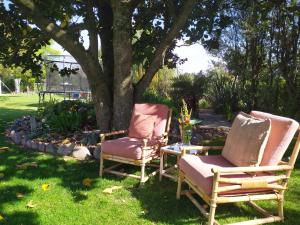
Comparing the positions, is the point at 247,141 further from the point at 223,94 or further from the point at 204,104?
the point at 204,104

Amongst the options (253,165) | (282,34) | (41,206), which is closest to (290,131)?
(253,165)

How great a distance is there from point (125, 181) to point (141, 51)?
3218 millimetres

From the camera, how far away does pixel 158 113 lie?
5777mm

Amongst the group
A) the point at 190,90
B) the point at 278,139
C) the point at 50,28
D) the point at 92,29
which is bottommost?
the point at 278,139

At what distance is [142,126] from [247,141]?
218cm

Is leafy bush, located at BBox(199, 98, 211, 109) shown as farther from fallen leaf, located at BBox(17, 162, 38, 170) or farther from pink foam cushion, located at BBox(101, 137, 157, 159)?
fallen leaf, located at BBox(17, 162, 38, 170)

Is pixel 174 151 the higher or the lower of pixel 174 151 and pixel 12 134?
the higher

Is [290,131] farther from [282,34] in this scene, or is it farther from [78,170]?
[282,34]

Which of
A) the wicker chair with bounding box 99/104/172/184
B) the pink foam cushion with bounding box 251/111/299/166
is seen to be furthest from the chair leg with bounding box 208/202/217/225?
the wicker chair with bounding box 99/104/172/184

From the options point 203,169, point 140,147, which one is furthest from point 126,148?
→ point 203,169

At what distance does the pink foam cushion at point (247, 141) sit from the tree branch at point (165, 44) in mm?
2320

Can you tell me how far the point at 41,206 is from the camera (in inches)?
161

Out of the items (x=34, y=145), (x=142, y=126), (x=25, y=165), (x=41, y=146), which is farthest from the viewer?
(x=34, y=145)

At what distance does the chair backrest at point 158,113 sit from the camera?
18.5 feet
